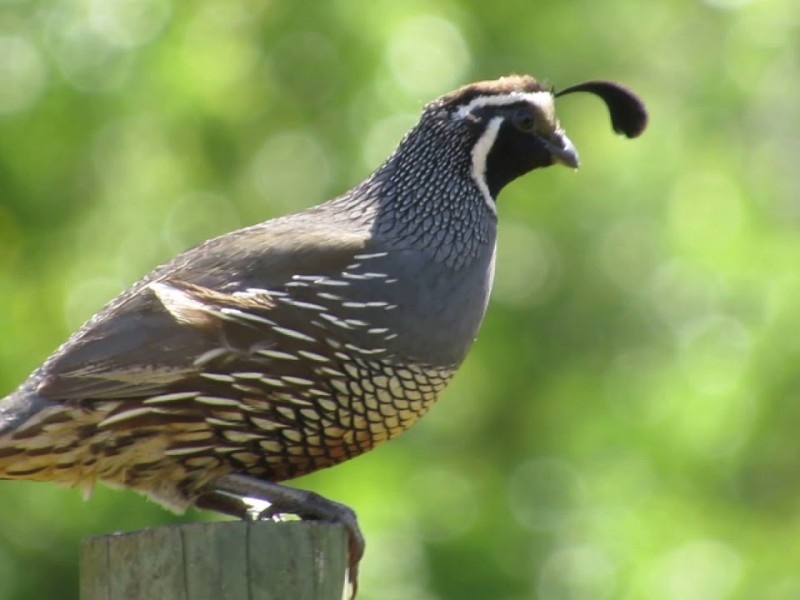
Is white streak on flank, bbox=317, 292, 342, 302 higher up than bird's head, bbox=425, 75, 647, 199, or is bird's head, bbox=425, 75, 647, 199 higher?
bird's head, bbox=425, 75, 647, 199

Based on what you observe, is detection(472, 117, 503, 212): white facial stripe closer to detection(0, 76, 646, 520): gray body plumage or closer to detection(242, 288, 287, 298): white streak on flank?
detection(0, 76, 646, 520): gray body plumage

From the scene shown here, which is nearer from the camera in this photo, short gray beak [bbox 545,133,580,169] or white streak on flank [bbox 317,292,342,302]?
white streak on flank [bbox 317,292,342,302]

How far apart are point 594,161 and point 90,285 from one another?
6.97 ft

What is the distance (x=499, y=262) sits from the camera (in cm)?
675

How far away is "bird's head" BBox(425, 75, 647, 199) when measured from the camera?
14.7 ft

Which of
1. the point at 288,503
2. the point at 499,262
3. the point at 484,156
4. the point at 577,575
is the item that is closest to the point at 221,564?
the point at 288,503

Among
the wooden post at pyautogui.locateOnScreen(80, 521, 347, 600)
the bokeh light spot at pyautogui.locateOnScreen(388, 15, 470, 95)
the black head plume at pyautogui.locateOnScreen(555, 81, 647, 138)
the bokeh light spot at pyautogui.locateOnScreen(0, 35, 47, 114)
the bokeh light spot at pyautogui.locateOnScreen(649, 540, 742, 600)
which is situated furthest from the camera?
the bokeh light spot at pyautogui.locateOnScreen(388, 15, 470, 95)

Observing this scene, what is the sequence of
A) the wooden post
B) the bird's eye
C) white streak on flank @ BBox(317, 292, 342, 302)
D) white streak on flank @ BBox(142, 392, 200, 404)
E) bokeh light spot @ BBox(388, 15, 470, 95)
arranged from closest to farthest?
the wooden post → white streak on flank @ BBox(142, 392, 200, 404) → white streak on flank @ BBox(317, 292, 342, 302) → the bird's eye → bokeh light spot @ BBox(388, 15, 470, 95)

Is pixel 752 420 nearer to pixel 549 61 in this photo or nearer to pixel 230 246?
pixel 549 61

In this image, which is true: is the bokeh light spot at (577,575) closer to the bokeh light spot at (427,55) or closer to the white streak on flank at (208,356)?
the bokeh light spot at (427,55)

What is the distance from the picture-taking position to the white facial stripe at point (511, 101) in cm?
447

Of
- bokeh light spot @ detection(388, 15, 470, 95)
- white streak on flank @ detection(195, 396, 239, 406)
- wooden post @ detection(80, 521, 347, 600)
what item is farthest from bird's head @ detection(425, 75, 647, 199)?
bokeh light spot @ detection(388, 15, 470, 95)

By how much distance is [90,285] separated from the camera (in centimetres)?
611

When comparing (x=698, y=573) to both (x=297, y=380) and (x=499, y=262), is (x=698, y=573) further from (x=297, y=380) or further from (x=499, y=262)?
(x=297, y=380)
